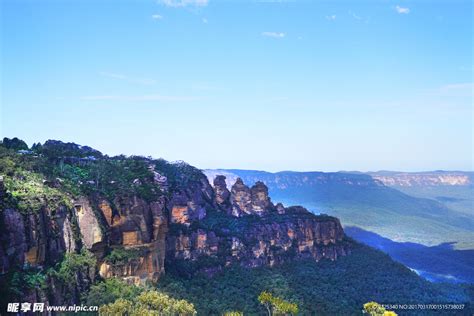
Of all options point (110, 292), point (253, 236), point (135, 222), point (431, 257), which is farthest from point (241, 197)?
point (431, 257)

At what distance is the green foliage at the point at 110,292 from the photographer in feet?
135

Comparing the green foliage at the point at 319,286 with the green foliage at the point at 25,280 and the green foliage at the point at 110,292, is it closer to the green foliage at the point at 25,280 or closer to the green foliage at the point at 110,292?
the green foliage at the point at 110,292

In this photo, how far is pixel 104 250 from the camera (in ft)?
157

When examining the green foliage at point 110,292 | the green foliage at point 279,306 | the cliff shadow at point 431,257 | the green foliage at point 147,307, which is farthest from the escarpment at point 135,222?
the cliff shadow at point 431,257

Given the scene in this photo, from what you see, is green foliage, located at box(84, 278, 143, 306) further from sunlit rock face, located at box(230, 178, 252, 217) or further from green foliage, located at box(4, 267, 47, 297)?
sunlit rock face, located at box(230, 178, 252, 217)

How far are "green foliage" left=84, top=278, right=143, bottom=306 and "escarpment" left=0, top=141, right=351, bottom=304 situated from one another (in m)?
1.04

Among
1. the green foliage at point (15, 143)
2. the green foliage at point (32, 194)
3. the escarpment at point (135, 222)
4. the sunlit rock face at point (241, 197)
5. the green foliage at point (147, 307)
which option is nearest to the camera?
the green foliage at point (147, 307)

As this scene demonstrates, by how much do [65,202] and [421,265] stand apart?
312ft

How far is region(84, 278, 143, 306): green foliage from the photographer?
4103 centimetres

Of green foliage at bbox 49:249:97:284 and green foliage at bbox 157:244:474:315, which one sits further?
green foliage at bbox 157:244:474:315

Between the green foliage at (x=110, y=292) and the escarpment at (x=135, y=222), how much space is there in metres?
1.04

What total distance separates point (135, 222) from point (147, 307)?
12866 millimetres

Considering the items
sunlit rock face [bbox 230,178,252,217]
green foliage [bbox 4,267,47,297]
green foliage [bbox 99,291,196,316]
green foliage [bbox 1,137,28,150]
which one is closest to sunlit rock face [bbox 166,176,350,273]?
sunlit rock face [bbox 230,178,252,217]

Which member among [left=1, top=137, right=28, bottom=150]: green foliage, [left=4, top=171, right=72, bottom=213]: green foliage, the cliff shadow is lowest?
the cliff shadow
